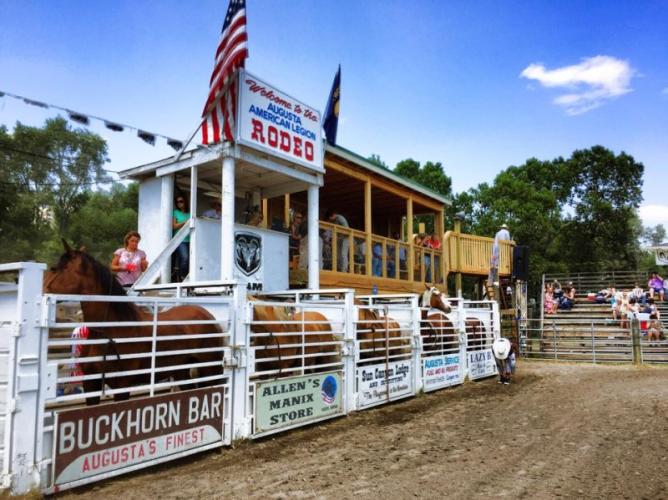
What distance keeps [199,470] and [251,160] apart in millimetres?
6048

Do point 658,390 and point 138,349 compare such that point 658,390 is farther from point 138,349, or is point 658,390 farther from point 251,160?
point 138,349

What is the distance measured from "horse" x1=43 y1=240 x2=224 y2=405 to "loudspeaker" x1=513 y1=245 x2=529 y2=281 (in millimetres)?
17044

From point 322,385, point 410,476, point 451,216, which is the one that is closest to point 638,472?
point 410,476

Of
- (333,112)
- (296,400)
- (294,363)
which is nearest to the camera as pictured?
(296,400)

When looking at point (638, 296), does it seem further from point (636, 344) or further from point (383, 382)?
point (383, 382)

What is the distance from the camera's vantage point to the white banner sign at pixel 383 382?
884 centimetres

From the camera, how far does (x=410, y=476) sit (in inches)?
199

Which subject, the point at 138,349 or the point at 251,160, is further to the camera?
the point at 251,160

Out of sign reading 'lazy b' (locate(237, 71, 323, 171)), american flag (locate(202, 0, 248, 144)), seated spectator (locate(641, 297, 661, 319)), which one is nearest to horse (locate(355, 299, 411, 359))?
sign reading 'lazy b' (locate(237, 71, 323, 171))

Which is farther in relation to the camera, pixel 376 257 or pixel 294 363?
pixel 376 257

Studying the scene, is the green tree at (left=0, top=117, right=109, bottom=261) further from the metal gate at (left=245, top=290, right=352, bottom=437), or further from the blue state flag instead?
the metal gate at (left=245, top=290, right=352, bottom=437)

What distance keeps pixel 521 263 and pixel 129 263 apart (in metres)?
16.3

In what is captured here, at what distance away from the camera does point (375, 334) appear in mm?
9492

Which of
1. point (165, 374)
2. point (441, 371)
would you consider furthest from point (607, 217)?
point (165, 374)
